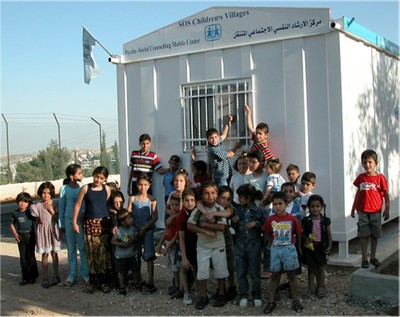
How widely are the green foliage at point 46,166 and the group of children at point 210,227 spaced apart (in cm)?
1412

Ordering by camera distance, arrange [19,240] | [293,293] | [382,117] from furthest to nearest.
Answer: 1. [382,117]
2. [19,240]
3. [293,293]

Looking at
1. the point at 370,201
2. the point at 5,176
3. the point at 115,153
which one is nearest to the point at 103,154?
the point at 115,153

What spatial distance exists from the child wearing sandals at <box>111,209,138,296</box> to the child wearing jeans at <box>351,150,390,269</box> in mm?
2760

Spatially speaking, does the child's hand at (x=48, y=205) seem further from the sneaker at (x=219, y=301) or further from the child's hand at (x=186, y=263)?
the sneaker at (x=219, y=301)

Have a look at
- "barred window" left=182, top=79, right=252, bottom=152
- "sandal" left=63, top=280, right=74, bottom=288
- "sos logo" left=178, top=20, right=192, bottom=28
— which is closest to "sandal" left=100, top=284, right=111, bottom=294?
"sandal" left=63, top=280, right=74, bottom=288

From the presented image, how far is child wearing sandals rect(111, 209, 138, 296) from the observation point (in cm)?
605

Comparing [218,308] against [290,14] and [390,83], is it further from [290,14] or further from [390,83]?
[390,83]

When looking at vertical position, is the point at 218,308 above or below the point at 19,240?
below

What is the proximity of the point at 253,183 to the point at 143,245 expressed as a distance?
5.16 feet

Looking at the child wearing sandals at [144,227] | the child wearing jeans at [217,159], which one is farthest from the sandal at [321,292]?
the child wearing jeans at [217,159]

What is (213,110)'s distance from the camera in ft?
25.6

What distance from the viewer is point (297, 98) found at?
23.0 ft

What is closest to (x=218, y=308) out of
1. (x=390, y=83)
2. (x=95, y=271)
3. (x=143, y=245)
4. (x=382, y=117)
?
(x=143, y=245)

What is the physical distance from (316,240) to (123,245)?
89.3 inches
